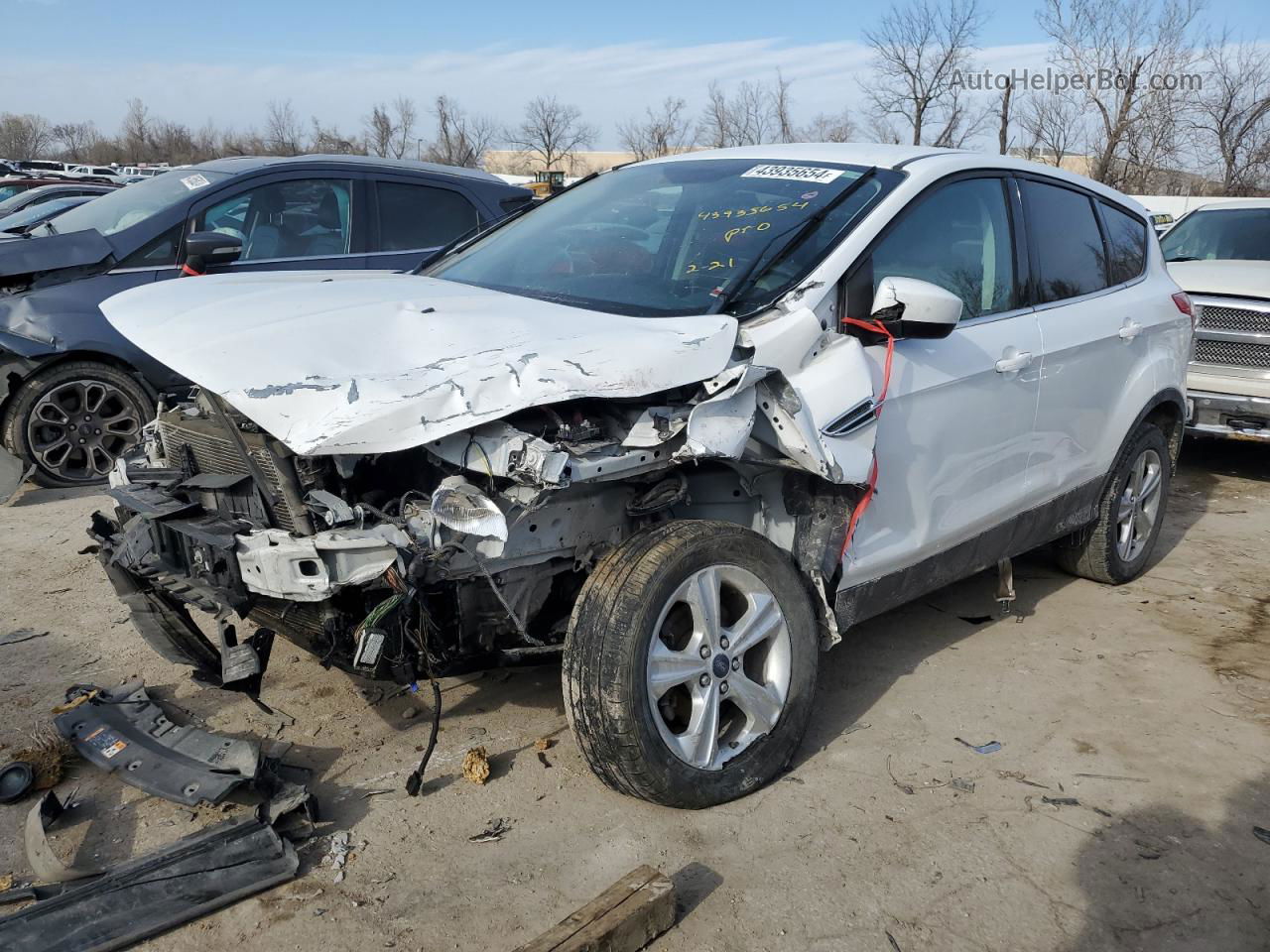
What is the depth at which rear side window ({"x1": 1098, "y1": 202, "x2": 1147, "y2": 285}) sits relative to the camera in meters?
4.75

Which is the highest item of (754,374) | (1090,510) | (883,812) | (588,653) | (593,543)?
(754,374)

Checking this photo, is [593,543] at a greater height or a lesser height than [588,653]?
greater

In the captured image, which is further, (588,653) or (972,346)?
(972,346)

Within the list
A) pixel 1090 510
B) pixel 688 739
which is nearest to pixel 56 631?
pixel 688 739

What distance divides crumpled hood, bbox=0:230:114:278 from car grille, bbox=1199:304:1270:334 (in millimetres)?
7274

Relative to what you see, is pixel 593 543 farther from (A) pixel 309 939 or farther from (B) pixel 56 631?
(B) pixel 56 631

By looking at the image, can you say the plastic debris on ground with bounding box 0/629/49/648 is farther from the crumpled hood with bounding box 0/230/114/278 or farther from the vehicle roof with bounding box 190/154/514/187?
the vehicle roof with bounding box 190/154/514/187

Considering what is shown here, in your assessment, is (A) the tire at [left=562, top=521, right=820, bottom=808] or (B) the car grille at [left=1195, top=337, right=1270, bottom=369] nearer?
(A) the tire at [left=562, top=521, right=820, bottom=808]

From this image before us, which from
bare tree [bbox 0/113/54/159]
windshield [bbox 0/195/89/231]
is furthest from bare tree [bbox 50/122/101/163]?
windshield [bbox 0/195/89/231]

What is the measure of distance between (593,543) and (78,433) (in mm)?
4712

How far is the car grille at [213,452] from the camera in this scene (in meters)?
2.90

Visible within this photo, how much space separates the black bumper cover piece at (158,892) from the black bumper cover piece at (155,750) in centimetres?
19

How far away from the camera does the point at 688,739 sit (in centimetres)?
306

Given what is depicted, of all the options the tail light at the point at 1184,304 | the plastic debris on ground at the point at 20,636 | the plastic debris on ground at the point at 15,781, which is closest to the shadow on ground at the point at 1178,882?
the tail light at the point at 1184,304
